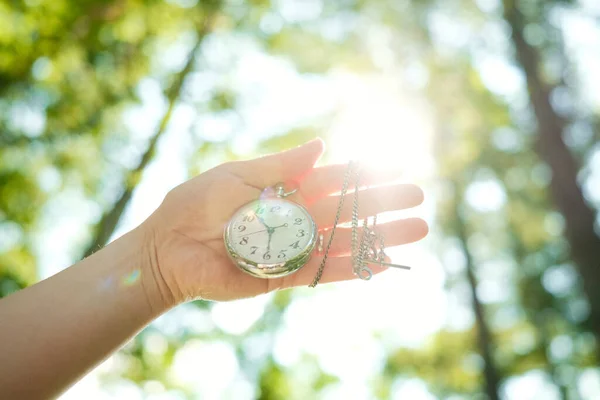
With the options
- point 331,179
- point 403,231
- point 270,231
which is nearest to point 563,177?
point 403,231

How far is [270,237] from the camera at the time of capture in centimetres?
295

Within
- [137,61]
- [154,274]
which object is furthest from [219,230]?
[137,61]

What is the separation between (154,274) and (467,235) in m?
11.6

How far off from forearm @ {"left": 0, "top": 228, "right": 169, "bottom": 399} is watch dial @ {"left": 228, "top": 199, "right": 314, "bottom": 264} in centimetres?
58

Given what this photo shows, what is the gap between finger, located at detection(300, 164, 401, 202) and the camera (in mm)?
3129

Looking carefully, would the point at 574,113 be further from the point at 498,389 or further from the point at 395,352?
the point at 395,352

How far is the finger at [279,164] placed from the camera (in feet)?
9.93

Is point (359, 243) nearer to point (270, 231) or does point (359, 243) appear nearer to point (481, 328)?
point (270, 231)

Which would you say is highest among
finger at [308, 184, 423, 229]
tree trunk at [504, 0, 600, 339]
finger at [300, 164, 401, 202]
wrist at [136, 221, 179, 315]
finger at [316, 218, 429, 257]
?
tree trunk at [504, 0, 600, 339]

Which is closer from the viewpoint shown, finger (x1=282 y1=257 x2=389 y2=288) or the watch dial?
the watch dial

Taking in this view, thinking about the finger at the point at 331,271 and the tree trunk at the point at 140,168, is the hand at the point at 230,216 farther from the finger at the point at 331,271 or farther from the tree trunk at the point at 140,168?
the tree trunk at the point at 140,168

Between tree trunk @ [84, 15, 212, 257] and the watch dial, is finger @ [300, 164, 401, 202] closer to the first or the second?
the watch dial

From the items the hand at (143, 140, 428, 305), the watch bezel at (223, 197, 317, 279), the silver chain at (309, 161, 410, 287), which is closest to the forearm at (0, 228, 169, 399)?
the hand at (143, 140, 428, 305)

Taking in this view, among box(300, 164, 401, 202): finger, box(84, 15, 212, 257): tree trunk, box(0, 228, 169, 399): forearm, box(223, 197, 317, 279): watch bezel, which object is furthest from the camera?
box(84, 15, 212, 257): tree trunk
